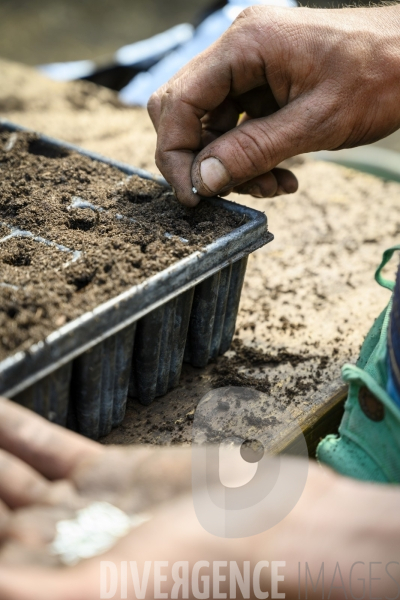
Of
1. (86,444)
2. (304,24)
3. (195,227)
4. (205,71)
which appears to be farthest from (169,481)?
(304,24)

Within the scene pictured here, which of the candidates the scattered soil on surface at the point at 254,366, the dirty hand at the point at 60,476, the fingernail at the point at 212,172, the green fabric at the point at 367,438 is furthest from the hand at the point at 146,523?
the fingernail at the point at 212,172

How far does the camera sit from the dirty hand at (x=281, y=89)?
1187 mm

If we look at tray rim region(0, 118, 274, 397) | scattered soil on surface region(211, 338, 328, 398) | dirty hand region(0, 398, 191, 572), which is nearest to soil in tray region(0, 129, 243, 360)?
tray rim region(0, 118, 274, 397)

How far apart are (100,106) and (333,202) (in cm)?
101

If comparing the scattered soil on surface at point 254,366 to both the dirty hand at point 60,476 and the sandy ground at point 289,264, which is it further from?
the dirty hand at point 60,476

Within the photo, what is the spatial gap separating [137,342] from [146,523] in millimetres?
403

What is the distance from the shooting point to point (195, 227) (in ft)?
3.81

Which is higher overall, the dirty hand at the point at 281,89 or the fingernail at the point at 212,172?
the dirty hand at the point at 281,89

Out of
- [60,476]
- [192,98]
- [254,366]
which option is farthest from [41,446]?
[192,98]

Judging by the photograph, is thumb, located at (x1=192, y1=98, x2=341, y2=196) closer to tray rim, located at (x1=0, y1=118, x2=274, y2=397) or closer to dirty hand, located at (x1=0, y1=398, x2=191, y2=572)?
tray rim, located at (x1=0, y1=118, x2=274, y2=397)

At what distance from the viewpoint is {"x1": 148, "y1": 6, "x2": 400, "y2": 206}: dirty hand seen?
1.19m

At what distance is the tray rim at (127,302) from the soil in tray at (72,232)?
0.7 inches

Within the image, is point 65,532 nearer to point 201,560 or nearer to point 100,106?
point 201,560

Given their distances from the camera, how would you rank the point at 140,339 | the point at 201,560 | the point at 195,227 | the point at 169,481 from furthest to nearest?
the point at 195,227 < the point at 140,339 < the point at 169,481 < the point at 201,560
